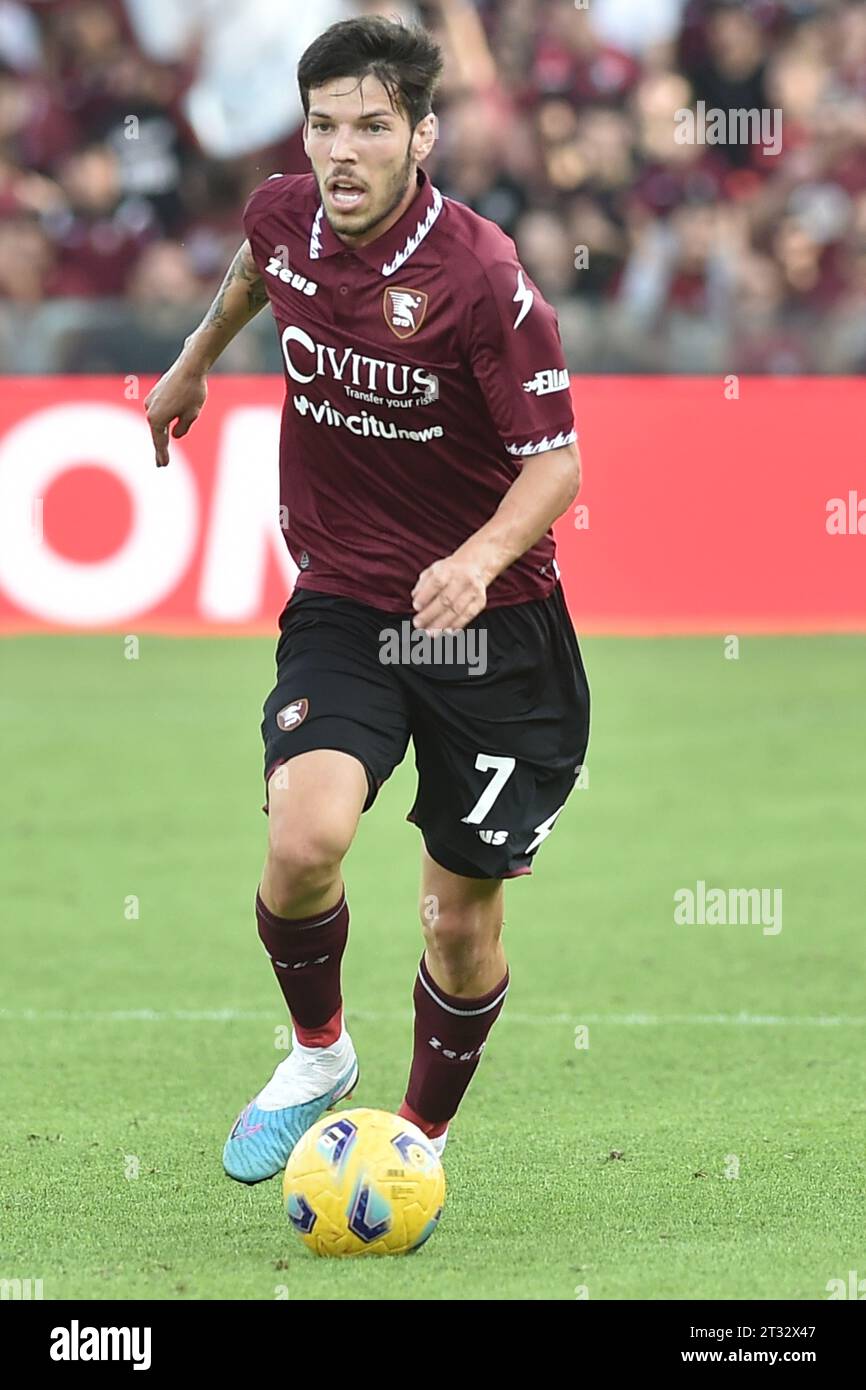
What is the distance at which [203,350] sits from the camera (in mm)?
5469

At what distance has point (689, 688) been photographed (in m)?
12.5

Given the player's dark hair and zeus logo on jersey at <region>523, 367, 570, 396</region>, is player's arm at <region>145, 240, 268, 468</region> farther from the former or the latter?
zeus logo on jersey at <region>523, 367, 570, 396</region>

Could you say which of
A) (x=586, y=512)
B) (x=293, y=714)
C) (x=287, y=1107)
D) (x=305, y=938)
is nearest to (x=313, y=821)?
(x=293, y=714)

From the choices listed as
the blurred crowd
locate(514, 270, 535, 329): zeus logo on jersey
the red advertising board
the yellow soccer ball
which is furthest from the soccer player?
the blurred crowd

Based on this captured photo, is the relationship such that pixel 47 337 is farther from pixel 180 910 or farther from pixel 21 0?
pixel 180 910

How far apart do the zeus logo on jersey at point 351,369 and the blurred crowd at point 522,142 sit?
369 inches

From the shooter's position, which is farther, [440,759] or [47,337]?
[47,337]

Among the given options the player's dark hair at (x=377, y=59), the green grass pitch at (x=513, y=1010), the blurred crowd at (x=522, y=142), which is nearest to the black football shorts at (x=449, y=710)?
the green grass pitch at (x=513, y=1010)

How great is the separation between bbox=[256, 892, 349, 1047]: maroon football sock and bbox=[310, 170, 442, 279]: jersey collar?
1.39m

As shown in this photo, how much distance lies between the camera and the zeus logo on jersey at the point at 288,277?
5062 millimetres

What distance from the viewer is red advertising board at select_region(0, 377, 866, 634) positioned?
1307cm

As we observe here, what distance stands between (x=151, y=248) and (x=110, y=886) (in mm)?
7849

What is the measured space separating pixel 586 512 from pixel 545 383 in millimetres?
8290
